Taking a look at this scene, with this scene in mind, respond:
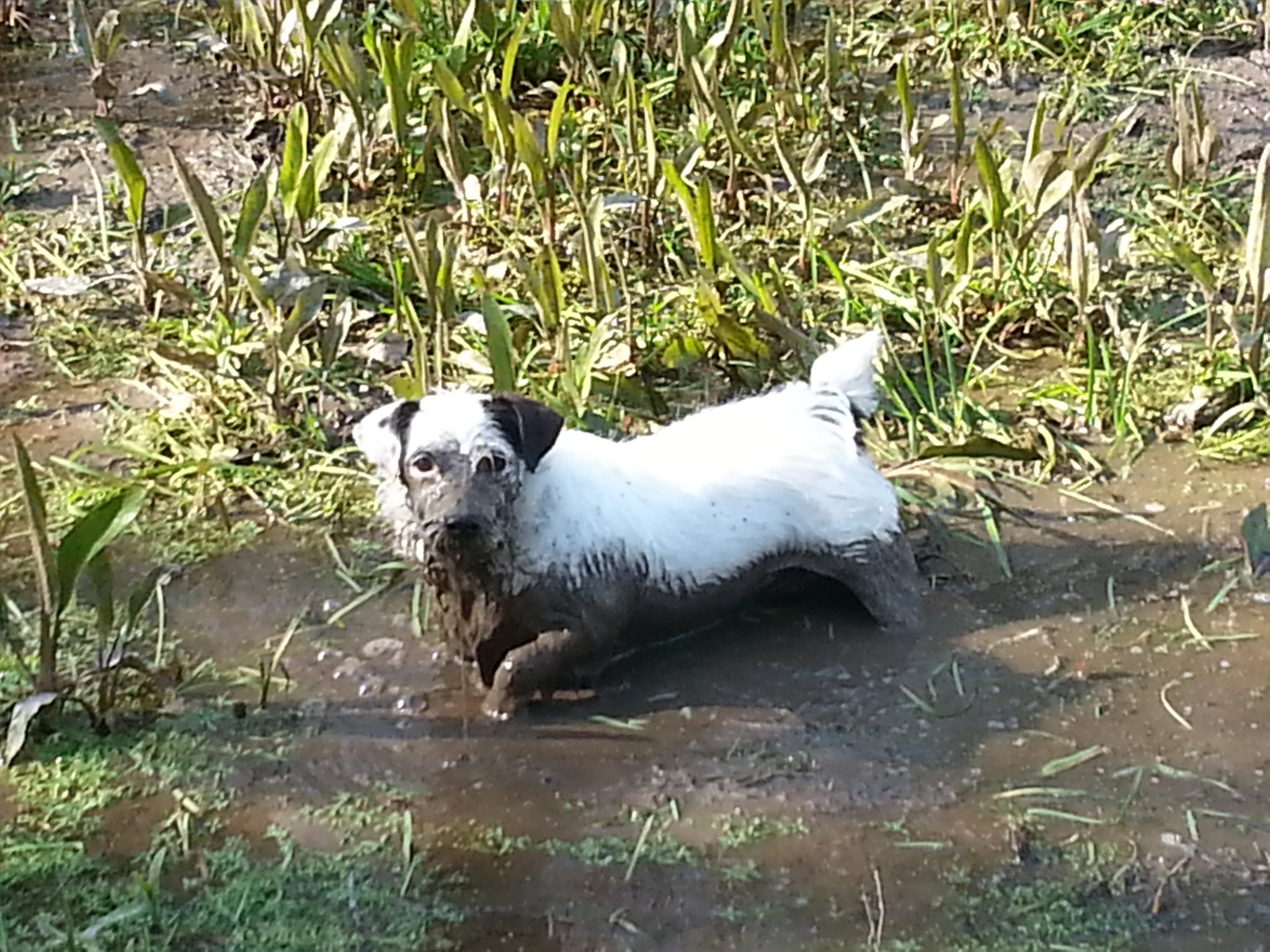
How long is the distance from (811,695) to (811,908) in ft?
2.19

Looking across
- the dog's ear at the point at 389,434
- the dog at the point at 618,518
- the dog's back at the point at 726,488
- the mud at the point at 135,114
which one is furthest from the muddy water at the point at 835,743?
the mud at the point at 135,114

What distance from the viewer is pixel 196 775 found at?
318cm

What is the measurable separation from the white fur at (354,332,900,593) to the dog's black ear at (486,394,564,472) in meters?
0.03

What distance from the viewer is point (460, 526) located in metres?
3.16

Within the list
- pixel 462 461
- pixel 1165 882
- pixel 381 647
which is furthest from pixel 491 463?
pixel 1165 882

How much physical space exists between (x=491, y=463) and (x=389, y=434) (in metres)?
0.23

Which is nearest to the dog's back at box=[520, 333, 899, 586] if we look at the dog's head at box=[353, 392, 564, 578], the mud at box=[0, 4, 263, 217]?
the dog's head at box=[353, 392, 564, 578]

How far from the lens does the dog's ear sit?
3.31 metres

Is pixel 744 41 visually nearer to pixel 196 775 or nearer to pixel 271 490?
pixel 271 490

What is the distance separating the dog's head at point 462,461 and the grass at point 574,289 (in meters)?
0.48

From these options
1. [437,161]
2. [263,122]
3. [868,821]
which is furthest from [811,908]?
[263,122]

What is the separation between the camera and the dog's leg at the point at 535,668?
3.36m

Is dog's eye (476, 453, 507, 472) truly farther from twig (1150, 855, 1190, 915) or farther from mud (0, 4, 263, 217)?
mud (0, 4, 263, 217)

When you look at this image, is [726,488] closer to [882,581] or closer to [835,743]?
[882,581]
